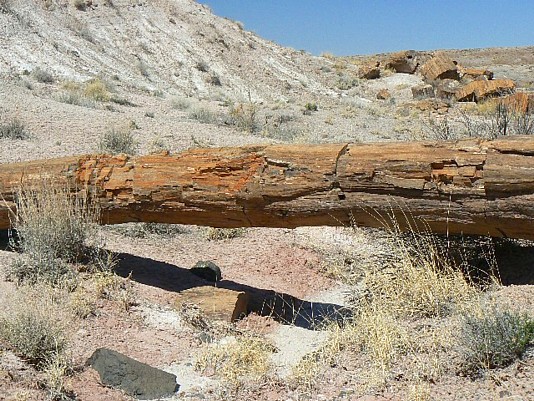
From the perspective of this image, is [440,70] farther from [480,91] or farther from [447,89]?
[480,91]

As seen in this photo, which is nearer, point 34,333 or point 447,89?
point 34,333

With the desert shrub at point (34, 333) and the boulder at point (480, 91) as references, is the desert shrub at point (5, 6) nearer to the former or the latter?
the boulder at point (480, 91)

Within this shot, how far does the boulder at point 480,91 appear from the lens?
24406mm

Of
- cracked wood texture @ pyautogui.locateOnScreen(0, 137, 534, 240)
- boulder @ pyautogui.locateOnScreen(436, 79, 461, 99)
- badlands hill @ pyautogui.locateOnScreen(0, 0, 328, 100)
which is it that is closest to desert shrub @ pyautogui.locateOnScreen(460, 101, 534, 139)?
cracked wood texture @ pyautogui.locateOnScreen(0, 137, 534, 240)

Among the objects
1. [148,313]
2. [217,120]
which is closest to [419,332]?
[148,313]

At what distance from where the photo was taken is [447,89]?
87.6ft

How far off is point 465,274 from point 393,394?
2.00 metres

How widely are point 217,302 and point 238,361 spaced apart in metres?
1.10

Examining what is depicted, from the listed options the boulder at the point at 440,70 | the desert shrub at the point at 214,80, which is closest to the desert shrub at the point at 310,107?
the desert shrub at the point at 214,80

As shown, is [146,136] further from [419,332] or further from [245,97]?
[245,97]

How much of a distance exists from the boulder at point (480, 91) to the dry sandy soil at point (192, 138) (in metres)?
1.80

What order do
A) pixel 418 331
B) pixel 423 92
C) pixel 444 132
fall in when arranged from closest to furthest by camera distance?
pixel 418 331, pixel 444 132, pixel 423 92

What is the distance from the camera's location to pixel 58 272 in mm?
6043

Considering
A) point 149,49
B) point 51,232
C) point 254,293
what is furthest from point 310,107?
point 51,232
